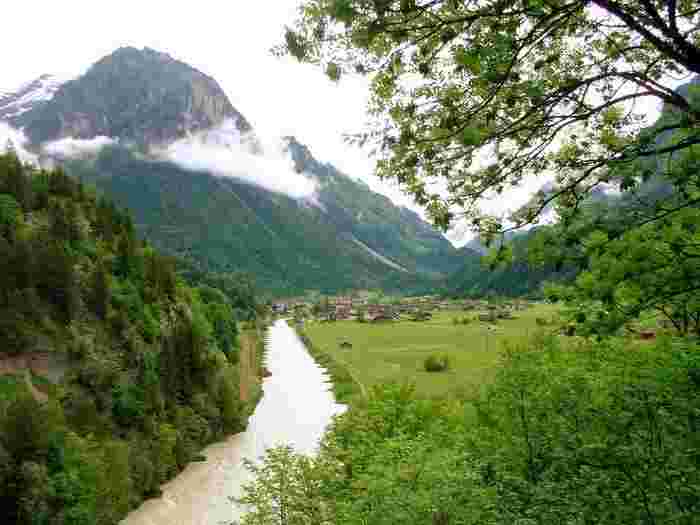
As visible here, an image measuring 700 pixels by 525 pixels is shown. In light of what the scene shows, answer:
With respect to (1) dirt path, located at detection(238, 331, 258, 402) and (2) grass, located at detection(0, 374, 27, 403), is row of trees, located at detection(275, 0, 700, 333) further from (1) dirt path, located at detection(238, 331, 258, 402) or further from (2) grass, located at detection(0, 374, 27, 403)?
(1) dirt path, located at detection(238, 331, 258, 402)

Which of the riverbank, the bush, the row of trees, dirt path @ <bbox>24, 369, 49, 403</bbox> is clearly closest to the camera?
the row of trees

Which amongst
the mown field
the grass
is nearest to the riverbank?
the mown field

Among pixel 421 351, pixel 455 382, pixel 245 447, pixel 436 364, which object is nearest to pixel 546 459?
pixel 245 447

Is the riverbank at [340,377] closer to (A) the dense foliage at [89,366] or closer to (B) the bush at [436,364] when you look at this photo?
(B) the bush at [436,364]

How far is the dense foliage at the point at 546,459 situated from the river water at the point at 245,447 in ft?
17.3

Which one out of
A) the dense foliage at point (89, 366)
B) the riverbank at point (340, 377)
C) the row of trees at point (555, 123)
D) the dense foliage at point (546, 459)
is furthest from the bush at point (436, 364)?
the row of trees at point (555, 123)

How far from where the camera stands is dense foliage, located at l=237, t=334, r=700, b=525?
12.0 m

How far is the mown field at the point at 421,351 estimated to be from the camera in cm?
6009

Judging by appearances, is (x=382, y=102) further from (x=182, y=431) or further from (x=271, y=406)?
(x=271, y=406)

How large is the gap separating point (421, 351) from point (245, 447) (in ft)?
173

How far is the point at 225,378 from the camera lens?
51281 mm

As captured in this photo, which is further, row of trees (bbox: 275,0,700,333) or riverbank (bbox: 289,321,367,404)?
riverbank (bbox: 289,321,367,404)

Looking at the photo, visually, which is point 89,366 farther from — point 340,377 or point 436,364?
point 436,364

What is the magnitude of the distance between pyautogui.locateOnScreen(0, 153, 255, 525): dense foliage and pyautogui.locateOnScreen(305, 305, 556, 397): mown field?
1989 centimetres
